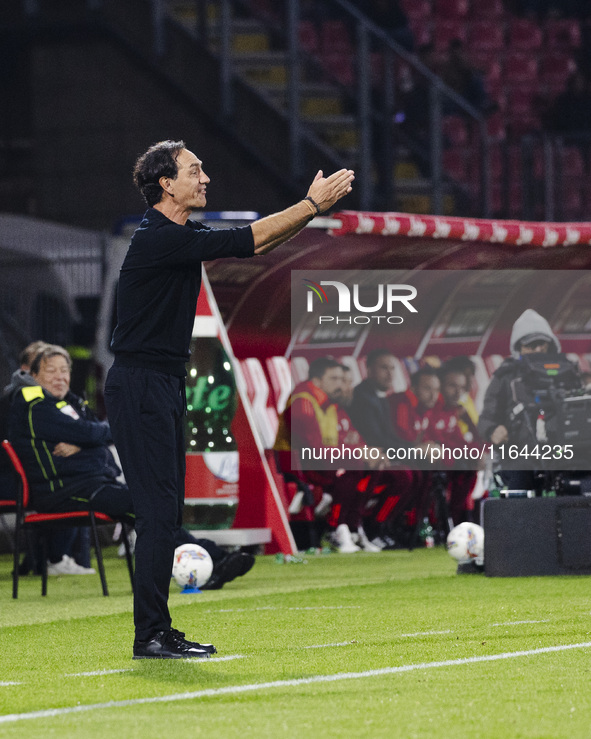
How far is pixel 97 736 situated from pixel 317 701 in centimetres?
85

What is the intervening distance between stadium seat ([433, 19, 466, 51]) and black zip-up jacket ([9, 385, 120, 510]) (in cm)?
1296

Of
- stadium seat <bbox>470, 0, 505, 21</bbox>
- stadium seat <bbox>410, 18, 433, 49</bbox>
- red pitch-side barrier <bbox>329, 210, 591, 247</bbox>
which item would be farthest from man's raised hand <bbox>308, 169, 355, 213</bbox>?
stadium seat <bbox>470, 0, 505, 21</bbox>

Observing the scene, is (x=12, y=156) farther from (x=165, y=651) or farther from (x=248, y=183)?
(x=165, y=651)

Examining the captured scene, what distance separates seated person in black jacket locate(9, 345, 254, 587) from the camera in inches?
400

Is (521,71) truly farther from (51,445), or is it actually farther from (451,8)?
(51,445)

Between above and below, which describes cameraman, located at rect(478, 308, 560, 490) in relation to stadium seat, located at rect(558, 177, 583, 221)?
below

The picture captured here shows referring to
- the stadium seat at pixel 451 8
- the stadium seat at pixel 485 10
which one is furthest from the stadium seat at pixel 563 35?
the stadium seat at pixel 451 8

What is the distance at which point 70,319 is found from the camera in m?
15.1

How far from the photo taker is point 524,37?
2292 cm

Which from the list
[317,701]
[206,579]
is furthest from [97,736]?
[206,579]

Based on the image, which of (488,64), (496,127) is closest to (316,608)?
(496,127)

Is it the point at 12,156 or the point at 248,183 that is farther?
the point at 12,156

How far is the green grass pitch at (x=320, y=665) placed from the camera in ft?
16.0

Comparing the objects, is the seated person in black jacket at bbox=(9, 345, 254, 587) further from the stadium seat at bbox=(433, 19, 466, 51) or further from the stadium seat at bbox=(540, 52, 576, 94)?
the stadium seat at bbox=(540, 52, 576, 94)
